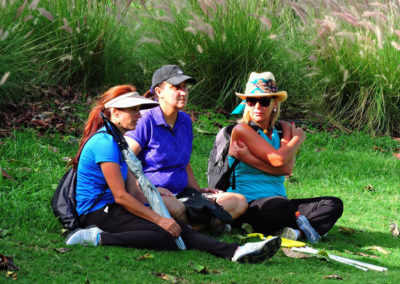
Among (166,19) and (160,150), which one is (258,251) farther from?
(166,19)

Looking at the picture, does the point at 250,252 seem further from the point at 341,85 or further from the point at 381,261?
the point at 341,85

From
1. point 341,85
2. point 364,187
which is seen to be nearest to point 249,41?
point 341,85

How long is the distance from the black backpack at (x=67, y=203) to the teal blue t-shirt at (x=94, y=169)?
1.6 inches

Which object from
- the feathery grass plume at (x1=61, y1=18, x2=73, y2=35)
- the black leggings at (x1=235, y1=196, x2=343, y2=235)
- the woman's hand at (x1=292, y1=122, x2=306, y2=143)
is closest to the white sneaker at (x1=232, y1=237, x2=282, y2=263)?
the black leggings at (x1=235, y1=196, x2=343, y2=235)

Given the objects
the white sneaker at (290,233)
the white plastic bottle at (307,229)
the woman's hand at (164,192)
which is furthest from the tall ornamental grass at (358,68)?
the woman's hand at (164,192)

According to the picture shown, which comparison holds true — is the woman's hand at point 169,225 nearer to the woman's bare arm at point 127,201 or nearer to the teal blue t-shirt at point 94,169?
the woman's bare arm at point 127,201

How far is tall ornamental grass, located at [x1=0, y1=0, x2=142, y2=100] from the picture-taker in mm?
8375

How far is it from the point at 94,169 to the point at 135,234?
0.55 m

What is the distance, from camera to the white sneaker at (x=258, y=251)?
4352 mm

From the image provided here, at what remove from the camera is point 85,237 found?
4.51 meters

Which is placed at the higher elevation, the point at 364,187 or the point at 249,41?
the point at 249,41

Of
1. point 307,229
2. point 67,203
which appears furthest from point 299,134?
point 67,203

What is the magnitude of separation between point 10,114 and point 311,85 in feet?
16.0

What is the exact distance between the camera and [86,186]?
4.67m
